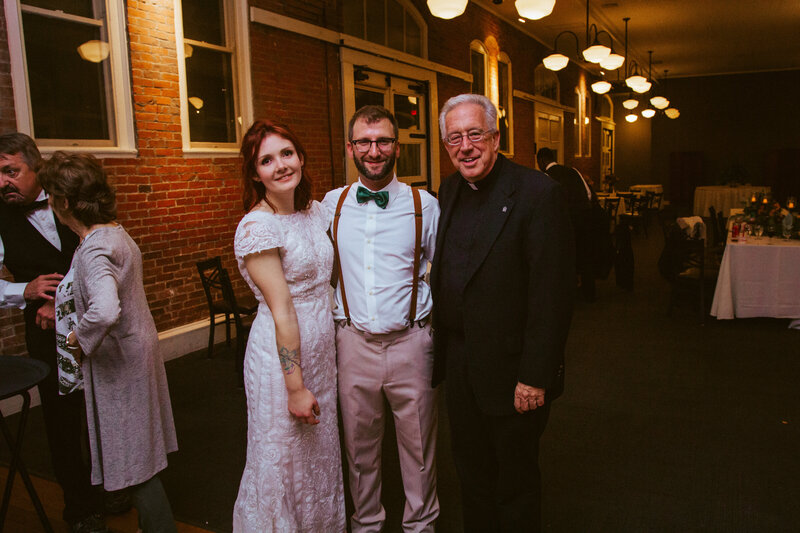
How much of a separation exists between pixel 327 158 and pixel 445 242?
192 inches

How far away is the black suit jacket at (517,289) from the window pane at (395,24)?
6.63 m

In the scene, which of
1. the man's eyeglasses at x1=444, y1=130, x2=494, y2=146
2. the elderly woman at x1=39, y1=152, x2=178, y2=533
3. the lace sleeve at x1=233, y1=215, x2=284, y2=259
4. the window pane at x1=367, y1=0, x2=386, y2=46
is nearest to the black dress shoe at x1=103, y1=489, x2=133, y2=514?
the elderly woman at x1=39, y1=152, x2=178, y2=533

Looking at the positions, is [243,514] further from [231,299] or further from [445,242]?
[231,299]

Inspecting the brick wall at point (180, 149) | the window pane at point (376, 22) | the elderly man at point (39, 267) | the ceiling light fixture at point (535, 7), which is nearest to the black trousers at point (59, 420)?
the elderly man at point (39, 267)

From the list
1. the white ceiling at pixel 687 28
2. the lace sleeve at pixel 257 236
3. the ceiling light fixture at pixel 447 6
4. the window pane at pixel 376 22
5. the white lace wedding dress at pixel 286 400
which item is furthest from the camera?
the white ceiling at pixel 687 28

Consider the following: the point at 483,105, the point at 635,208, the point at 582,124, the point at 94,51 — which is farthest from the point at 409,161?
the point at 582,124

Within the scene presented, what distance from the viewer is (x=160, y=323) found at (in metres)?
5.05

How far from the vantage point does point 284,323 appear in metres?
1.89

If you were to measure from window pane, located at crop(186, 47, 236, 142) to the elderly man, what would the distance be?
2.96 m

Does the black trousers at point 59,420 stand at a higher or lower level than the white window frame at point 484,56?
lower

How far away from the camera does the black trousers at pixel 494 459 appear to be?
6.69 feet

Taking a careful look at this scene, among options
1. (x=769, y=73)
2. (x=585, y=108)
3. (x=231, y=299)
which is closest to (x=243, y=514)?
(x=231, y=299)

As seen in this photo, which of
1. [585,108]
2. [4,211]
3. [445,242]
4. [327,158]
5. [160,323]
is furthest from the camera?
[585,108]

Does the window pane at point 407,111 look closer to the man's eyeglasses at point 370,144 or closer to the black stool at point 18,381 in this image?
the man's eyeglasses at point 370,144
